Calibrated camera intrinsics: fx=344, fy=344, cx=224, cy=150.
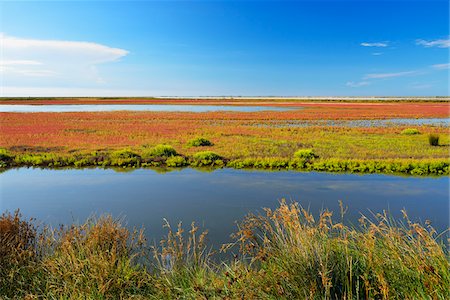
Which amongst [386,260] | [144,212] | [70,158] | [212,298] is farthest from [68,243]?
[70,158]

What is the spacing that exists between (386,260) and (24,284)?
17.1 ft

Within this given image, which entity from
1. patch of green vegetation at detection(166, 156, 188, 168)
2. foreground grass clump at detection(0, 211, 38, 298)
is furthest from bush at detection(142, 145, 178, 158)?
foreground grass clump at detection(0, 211, 38, 298)

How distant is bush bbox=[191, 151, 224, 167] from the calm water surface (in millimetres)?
1722

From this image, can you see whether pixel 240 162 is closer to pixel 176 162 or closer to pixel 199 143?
pixel 176 162

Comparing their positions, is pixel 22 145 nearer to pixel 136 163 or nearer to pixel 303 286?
pixel 136 163

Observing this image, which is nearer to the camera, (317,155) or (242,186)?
(242,186)

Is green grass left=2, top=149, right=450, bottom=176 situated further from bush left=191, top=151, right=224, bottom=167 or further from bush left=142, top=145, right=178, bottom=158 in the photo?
bush left=142, top=145, right=178, bottom=158

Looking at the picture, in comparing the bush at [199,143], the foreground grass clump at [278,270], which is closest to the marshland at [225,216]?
the foreground grass clump at [278,270]

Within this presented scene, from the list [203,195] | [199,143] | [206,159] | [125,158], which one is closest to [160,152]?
[125,158]

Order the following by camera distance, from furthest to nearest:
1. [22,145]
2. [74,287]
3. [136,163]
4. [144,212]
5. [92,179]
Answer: [22,145] → [136,163] → [92,179] → [144,212] → [74,287]

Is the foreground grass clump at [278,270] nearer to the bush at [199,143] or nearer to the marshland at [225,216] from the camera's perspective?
the marshland at [225,216]

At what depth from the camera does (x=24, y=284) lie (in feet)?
17.0

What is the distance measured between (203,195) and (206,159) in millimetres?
7266

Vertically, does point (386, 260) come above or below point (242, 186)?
above
